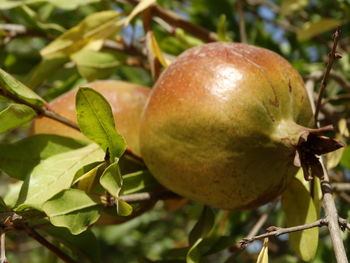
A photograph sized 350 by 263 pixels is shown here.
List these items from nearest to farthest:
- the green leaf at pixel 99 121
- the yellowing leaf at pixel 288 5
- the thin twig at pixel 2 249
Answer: the thin twig at pixel 2 249 < the green leaf at pixel 99 121 < the yellowing leaf at pixel 288 5

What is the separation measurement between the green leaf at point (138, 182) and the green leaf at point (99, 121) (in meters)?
0.15

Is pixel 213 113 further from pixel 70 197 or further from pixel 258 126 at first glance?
pixel 70 197

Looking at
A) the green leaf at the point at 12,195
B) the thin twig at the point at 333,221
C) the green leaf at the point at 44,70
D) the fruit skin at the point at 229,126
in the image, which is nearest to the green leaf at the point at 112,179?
the fruit skin at the point at 229,126

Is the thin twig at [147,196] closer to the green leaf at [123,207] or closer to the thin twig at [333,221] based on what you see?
the green leaf at [123,207]

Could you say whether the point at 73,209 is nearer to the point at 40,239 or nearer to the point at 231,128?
the point at 40,239

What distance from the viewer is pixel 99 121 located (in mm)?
1125

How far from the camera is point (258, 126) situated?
110cm

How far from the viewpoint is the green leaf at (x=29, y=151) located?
4.04 feet

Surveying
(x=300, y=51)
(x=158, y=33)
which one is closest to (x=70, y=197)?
(x=158, y=33)

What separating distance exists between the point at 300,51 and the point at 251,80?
1.46 m

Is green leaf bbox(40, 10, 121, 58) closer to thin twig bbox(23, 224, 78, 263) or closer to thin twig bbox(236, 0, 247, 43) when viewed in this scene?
thin twig bbox(236, 0, 247, 43)

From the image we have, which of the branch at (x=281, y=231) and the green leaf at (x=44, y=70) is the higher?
the branch at (x=281, y=231)

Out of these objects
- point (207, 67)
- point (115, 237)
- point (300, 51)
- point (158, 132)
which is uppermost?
point (207, 67)

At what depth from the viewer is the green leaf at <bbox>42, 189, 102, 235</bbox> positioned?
1.06 metres
